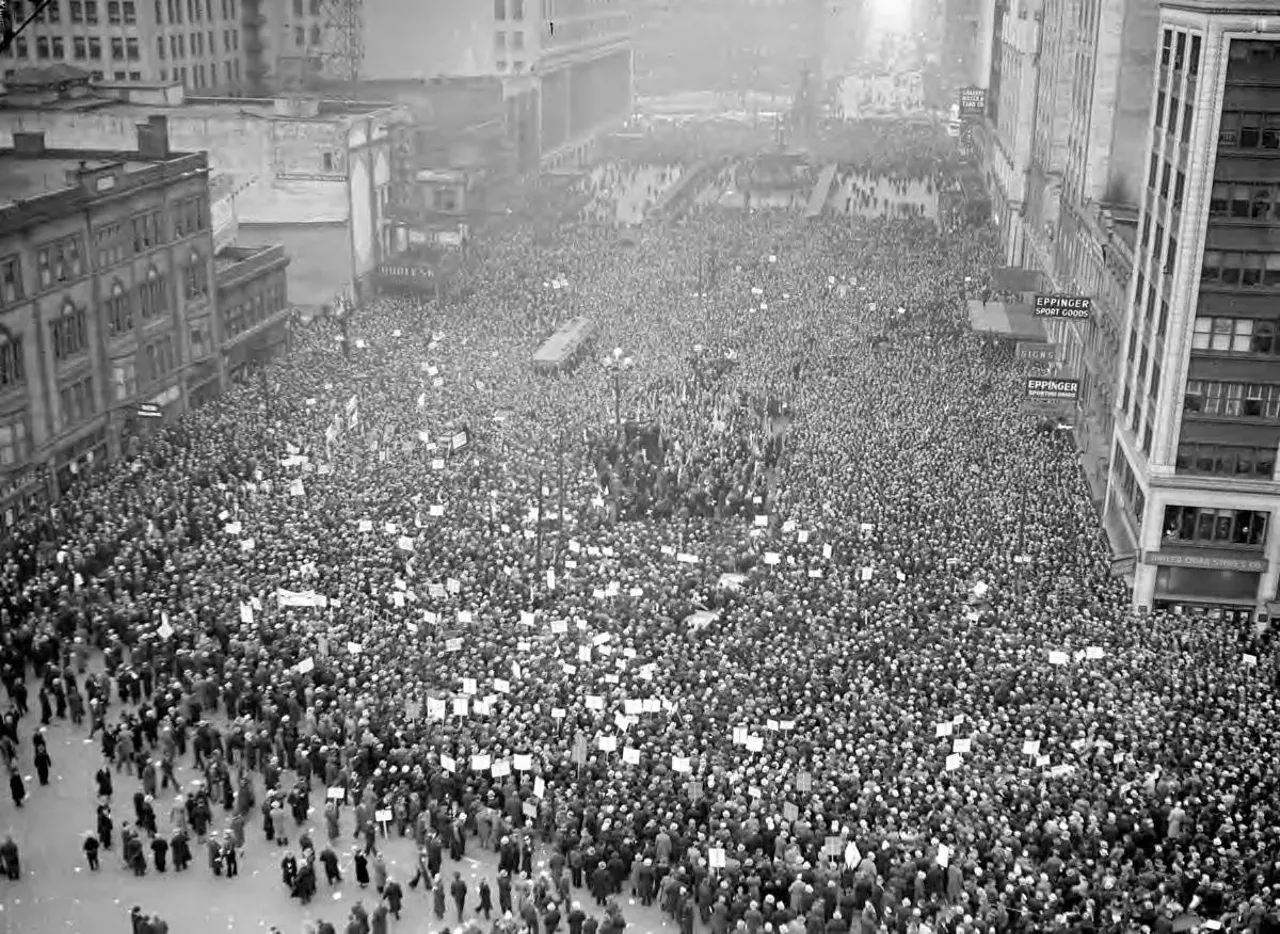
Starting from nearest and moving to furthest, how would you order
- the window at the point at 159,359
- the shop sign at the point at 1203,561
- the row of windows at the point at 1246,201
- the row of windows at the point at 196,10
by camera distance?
1. the row of windows at the point at 1246,201
2. the shop sign at the point at 1203,561
3. the window at the point at 159,359
4. the row of windows at the point at 196,10

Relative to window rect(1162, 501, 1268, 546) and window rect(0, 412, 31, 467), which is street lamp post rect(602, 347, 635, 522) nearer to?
window rect(1162, 501, 1268, 546)

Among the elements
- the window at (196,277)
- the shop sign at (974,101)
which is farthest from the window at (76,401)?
the shop sign at (974,101)

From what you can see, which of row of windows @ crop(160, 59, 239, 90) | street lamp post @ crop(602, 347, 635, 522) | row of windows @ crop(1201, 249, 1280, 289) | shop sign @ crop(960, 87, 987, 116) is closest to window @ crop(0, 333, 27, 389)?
street lamp post @ crop(602, 347, 635, 522)

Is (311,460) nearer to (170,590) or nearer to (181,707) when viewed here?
(170,590)

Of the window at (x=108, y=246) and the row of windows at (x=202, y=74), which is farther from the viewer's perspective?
the row of windows at (x=202, y=74)

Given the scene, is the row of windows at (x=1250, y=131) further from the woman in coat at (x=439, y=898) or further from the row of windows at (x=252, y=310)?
the row of windows at (x=252, y=310)

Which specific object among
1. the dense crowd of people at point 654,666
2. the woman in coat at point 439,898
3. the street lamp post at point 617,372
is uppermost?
the street lamp post at point 617,372
